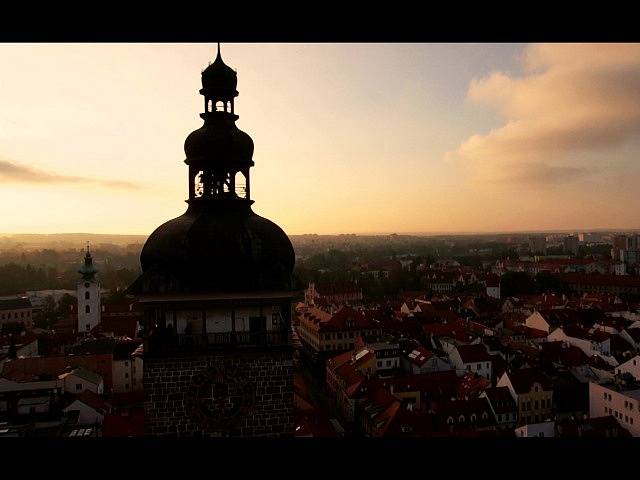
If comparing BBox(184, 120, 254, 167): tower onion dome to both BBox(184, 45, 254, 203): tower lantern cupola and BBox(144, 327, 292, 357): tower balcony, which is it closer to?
BBox(184, 45, 254, 203): tower lantern cupola

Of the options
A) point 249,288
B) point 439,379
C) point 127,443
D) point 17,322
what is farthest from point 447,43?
point 17,322

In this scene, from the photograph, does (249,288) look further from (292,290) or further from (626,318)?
(626,318)

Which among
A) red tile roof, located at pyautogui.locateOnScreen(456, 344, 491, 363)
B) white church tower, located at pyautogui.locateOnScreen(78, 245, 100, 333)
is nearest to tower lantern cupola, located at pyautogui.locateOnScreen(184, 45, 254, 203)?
red tile roof, located at pyautogui.locateOnScreen(456, 344, 491, 363)

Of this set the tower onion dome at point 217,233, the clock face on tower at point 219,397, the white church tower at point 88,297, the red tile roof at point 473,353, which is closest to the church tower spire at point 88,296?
the white church tower at point 88,297

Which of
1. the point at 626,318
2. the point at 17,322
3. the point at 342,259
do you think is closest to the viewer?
the point at 626,318

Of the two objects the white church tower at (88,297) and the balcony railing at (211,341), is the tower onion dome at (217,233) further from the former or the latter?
the white church tower at (88,297)

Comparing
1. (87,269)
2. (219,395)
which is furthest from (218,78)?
(87,269)
